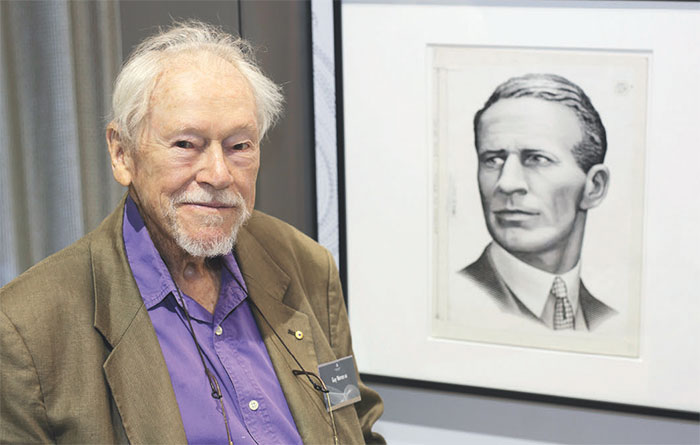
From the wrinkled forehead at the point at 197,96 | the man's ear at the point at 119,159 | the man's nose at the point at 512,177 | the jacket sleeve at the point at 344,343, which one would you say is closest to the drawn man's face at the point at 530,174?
the man's nose at the point at 512,177

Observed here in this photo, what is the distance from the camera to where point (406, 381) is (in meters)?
1.72

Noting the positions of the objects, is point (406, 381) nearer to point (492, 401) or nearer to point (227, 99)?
point (492, 401)

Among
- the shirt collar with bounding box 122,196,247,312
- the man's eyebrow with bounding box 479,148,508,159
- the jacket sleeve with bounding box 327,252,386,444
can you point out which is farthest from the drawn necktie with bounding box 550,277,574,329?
the shirt collar with bounding box 122,196,247,312

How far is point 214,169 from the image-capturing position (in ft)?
3.91

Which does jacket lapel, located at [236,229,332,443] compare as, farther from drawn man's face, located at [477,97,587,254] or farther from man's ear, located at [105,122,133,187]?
drawn man's face, located at [477,97,587,254]

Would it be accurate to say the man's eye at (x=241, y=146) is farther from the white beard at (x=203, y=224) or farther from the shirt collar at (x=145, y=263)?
the shirt collar at (x=145, y=263)

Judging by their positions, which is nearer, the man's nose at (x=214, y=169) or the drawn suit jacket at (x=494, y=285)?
the man's nose at (x=214, y=169)

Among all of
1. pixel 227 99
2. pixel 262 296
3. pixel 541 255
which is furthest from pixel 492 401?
pixel 227 99

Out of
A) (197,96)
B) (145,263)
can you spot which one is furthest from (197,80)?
(145,263)

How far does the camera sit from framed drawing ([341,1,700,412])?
1460 mm

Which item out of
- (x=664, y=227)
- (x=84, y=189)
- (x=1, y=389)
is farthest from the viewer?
(x=664, y=227)

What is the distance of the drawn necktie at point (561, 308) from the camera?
5.13 feet

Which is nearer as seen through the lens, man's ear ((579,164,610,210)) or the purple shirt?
the purple shirt

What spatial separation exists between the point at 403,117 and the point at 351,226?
265mm
